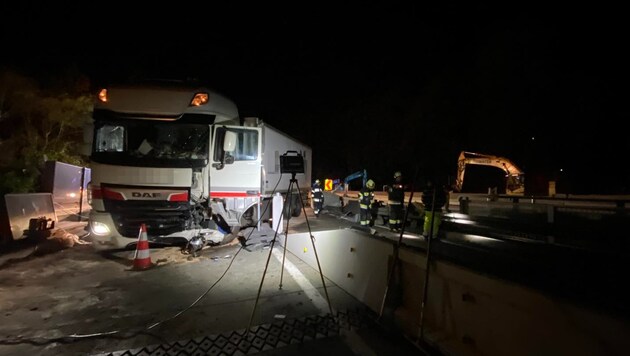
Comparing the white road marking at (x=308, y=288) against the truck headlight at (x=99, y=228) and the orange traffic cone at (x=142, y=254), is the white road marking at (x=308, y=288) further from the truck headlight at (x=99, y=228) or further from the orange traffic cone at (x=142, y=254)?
the truck headlight at (x=99, y=228)

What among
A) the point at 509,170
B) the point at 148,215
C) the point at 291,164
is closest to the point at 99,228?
the point at 148,215

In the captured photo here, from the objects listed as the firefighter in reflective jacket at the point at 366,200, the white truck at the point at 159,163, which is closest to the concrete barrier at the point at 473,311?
the white truck at the point at 159,163

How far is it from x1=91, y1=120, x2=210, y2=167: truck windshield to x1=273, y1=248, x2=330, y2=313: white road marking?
8.41 ft

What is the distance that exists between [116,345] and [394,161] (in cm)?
3437

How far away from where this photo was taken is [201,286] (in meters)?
5.05

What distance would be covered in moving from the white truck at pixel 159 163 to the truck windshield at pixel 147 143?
0.02m

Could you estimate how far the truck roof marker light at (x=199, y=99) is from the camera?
21.6 ft

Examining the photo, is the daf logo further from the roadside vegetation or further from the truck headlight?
the roadside vegetation

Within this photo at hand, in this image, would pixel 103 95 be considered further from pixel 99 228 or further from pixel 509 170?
pixel 509 170

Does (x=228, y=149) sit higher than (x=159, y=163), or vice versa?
(x=228, y=149)

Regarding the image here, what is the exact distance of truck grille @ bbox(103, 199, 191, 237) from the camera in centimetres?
634

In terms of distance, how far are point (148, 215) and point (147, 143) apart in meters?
1.31

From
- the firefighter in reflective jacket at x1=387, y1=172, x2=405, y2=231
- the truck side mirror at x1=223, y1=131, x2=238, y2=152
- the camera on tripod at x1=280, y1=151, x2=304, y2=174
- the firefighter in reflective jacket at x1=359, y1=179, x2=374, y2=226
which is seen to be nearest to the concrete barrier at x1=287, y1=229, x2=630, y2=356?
the camera on tripod at x1=280, y1=151, x2=304, y2=174

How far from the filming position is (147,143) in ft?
21.5
